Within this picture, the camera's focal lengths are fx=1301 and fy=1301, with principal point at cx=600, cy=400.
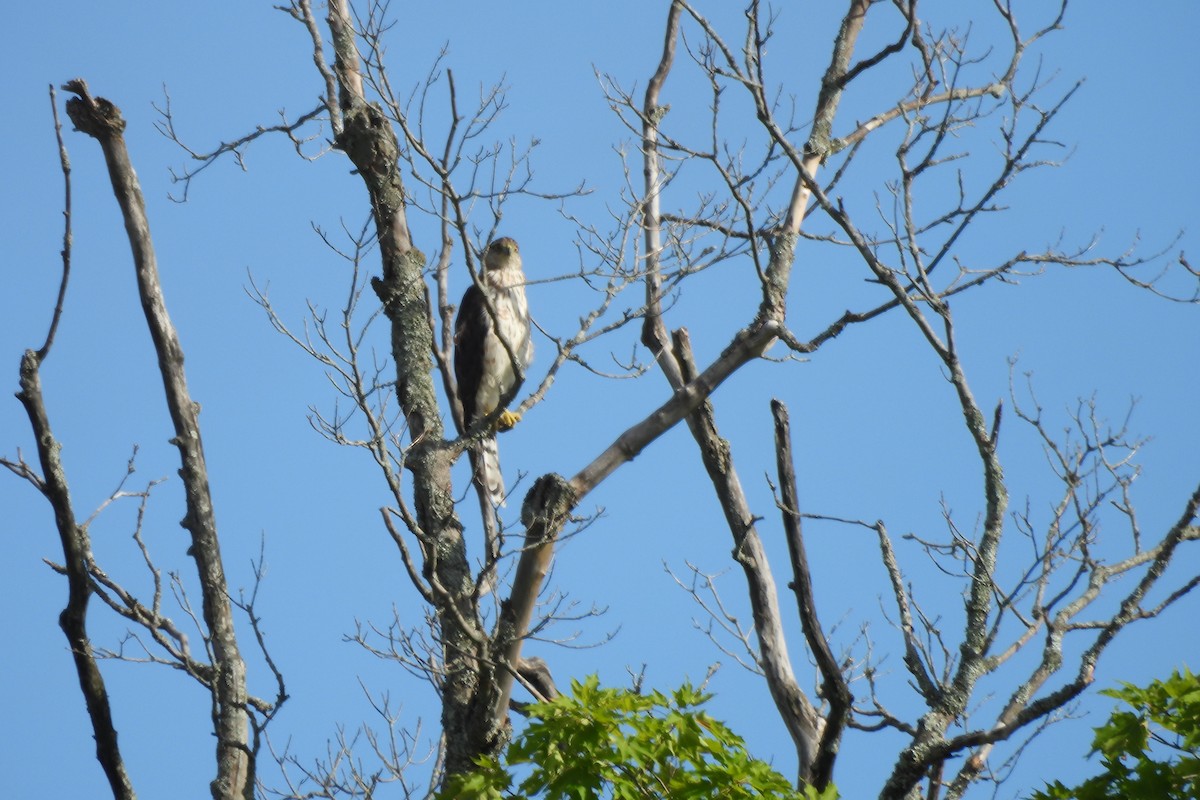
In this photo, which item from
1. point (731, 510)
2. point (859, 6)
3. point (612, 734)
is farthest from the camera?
point (859, 6)

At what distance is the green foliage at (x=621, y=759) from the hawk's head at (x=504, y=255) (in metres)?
5.83

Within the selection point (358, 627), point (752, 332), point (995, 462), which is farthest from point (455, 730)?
point (995, 462)

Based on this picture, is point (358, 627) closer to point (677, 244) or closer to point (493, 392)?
point (677, 244)

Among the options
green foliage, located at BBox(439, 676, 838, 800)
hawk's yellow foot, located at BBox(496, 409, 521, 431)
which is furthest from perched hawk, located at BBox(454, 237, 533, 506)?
green foliage, located at BBox(439, 676, 838, 800)

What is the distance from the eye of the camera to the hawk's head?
9.30 meters

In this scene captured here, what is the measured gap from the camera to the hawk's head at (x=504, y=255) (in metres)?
9.30

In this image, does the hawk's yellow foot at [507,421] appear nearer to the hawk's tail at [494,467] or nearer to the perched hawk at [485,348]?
the hawk's tail at [494,467]

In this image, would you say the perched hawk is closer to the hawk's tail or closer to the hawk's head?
the hawk's head

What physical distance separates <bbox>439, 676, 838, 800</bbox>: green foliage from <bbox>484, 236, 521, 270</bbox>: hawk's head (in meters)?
5.83

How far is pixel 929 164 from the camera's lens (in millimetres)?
5168

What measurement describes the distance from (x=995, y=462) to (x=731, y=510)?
1553 millimetres

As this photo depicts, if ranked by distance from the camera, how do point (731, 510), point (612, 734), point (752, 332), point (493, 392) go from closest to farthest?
point (612, 734), point (752, 332), point (731, 510), point (493, 392)

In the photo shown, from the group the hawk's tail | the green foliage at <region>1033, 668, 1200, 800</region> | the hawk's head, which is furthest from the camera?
the hawk's head

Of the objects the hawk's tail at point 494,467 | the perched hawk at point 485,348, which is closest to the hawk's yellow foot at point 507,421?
the hawk's tail at point 494,467
